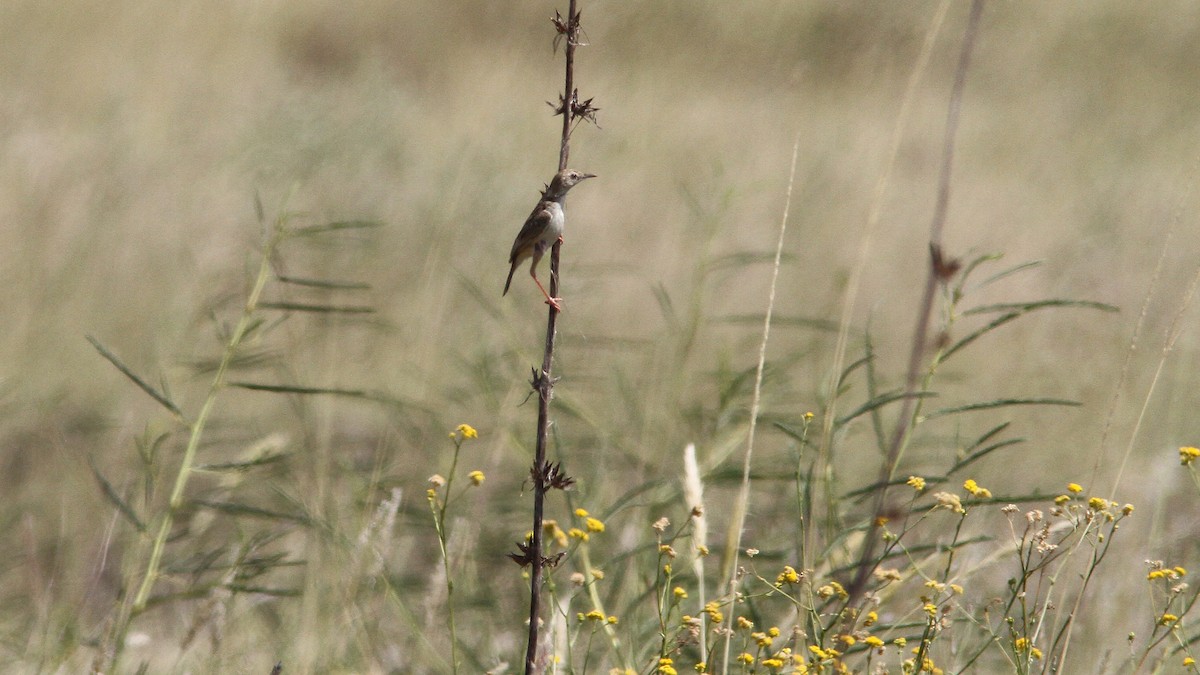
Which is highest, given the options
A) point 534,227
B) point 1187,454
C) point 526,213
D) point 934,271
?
point 934,271

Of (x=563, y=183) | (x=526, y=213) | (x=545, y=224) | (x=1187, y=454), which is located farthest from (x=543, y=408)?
(x=526, y=213)

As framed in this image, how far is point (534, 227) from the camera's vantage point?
250 cm

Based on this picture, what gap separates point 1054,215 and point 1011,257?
3.68 ft

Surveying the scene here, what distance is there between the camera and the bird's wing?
7.89 feet

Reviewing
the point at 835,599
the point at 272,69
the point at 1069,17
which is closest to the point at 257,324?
the point at 835,599

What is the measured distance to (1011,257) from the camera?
1015 cm

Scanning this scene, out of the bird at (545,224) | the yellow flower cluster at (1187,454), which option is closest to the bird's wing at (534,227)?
the bird at (545,224)

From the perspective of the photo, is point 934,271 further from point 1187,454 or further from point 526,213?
point 526,213

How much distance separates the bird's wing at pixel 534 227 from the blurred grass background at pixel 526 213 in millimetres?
295

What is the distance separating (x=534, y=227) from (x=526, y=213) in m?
6.35

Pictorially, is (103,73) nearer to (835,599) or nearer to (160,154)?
(160,154)

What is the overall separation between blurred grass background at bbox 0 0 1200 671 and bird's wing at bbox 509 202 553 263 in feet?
0.97

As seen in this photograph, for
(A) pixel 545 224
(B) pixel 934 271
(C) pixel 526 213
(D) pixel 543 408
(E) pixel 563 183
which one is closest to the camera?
(D) pixel 543 408

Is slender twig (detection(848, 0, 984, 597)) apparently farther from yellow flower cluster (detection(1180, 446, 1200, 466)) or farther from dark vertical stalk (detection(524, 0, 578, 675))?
dark vertical stalk (detection(524, 0, 578, 675))
